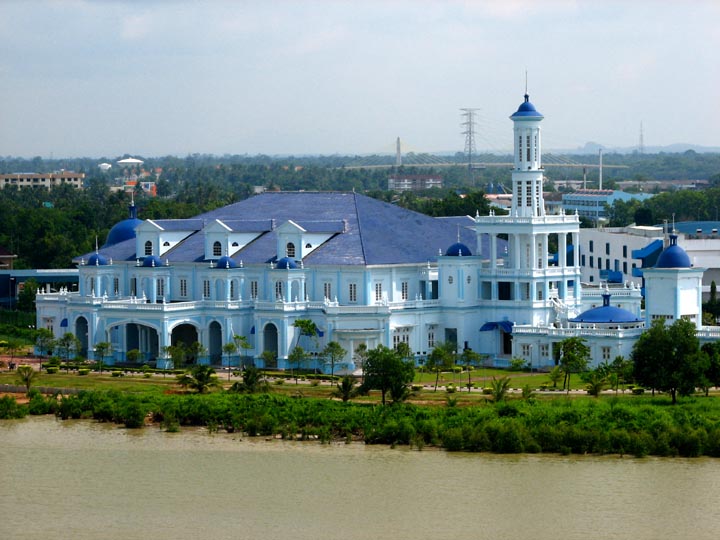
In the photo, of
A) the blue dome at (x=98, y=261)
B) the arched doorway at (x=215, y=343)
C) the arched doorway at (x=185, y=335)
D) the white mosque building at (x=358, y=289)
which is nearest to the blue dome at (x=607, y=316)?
the white mosque building at (x=358, y=289)

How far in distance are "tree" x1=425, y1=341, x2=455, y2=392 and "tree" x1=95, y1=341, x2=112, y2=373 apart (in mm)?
11815

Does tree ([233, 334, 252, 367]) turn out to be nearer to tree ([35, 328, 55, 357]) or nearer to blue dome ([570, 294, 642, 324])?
tree ([35, 328, 55, 357])

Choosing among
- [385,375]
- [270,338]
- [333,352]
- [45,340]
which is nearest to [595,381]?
[385,375]

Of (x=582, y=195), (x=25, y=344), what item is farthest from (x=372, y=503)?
(x=582, y=195)

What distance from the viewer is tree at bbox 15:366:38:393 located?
61875 mm

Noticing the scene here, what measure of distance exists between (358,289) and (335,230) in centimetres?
345

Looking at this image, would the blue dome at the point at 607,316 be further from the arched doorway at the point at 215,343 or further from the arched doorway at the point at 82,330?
the arched doorway at the point at 82,330

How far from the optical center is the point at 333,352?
6419 centimetres

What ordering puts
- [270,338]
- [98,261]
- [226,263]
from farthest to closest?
1. [98,261]
2. [226,263]
3. [270,338]

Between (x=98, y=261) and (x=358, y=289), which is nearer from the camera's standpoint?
(x=358, y=289)

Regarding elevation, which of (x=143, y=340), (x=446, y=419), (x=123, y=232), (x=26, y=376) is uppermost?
(x=123, y=232)

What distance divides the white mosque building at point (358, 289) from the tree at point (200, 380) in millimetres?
5617

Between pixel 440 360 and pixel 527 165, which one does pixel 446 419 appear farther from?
pixel 527 165

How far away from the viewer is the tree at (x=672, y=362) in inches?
2181
